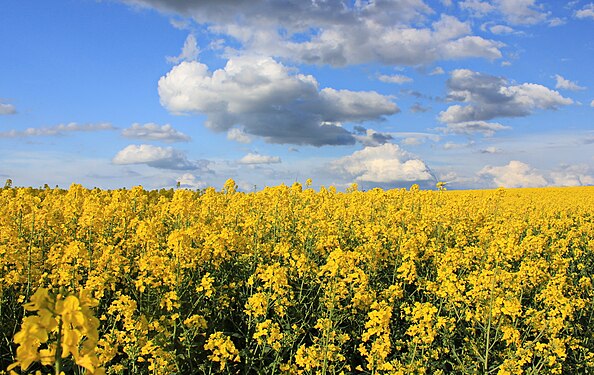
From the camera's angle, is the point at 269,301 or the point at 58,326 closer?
the point at 58,326

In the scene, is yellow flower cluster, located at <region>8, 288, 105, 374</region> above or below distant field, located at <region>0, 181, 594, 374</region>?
above

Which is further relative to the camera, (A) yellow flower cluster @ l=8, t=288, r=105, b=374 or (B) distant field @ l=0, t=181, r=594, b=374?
(B) distant field @ l=0, t=181, r=594, b=374

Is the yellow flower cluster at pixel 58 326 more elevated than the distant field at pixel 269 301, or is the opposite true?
the yellow flower cluster at pixel 58 326

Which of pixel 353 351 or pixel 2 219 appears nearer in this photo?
pixel 353 351

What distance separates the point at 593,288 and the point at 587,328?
126cm

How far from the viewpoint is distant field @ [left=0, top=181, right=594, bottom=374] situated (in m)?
4.41

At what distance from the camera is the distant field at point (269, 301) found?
4.41 meters

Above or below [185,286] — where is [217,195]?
above

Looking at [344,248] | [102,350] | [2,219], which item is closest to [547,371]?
[344,248]

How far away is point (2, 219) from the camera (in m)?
7.77

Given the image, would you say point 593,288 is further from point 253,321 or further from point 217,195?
point 217,195

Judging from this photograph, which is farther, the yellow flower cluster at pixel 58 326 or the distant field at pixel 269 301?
the distant field at pixel 269 301

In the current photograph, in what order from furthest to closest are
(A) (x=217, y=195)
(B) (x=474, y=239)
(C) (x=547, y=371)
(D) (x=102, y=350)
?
(A) (x=217, y=195), (B) (x=474, y=239), (C) (x=547, y=371), (D) (x=102, y=350)

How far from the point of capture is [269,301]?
5340 millimetres
